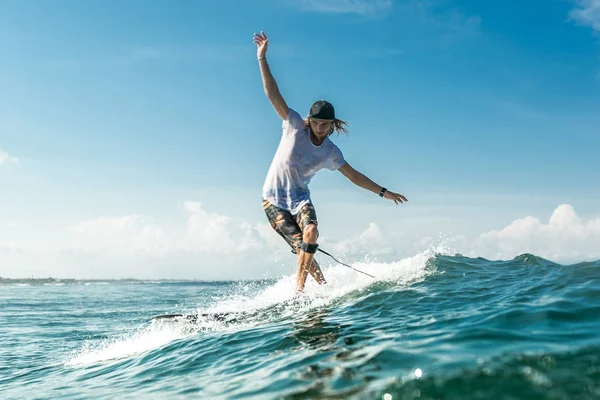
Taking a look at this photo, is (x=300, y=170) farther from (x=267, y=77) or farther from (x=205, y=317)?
(x=205, y=317)

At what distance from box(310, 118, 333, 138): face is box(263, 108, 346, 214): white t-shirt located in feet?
0.53

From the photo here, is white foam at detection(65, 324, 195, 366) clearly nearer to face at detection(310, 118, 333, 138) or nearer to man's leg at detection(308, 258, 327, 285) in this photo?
man's leg at detection(308, 258, 327, 285)

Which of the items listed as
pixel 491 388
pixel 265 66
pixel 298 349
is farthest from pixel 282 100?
pixel 491 388

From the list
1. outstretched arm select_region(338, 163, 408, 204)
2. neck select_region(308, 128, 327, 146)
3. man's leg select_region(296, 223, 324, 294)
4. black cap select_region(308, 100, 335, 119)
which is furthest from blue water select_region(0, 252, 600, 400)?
black cap select_region(308, 100, 335, 119)

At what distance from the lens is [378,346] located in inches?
203

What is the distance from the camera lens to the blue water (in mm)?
3880

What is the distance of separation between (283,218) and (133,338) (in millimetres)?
3719

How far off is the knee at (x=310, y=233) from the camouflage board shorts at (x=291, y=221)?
0.10 meters

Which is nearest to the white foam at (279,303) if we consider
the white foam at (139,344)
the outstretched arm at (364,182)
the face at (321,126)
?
the white foam at (139,344)

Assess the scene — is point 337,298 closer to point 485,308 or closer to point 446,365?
point 485,308

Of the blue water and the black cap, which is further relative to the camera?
the black cap

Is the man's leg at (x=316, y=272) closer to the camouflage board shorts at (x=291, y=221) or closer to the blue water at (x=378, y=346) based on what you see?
the blue water at (x=378, y=346)

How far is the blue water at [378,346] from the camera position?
3880mm

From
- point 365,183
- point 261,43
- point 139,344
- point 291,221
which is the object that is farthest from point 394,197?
point 139,344
